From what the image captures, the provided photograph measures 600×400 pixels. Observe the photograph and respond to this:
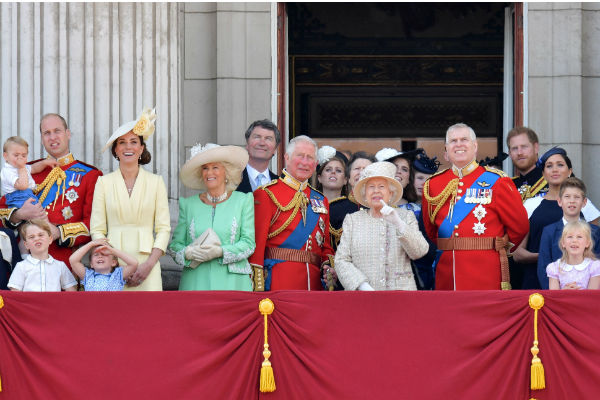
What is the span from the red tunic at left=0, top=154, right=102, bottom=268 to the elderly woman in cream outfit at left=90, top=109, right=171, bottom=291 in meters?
0.26

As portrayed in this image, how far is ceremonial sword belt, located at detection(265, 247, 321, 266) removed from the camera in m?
7.98

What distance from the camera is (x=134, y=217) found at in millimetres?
7840

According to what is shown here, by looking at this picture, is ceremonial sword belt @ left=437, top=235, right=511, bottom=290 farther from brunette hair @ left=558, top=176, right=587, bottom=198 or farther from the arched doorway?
the arched doorway

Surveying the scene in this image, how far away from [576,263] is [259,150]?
2449mm

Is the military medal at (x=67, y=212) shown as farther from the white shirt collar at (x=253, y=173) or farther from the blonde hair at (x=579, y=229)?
the blonde hair at (x=579, y=229)

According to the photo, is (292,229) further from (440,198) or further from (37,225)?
(37,225)

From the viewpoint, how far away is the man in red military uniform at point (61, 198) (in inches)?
316

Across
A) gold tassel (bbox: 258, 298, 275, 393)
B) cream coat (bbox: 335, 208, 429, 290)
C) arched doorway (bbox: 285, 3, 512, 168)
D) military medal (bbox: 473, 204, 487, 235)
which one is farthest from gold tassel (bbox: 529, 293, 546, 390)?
arched doorway (bbox: 285, 3, 512, 168)

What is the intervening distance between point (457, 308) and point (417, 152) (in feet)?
7.36

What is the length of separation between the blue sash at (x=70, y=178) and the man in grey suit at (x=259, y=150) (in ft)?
3.69

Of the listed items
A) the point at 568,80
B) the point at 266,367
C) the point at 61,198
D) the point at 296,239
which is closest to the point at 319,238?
the point at 296,239

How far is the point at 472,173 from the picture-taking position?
806 centimetres

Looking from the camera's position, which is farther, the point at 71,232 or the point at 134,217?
the point at 71,232

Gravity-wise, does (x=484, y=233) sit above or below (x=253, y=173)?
below
